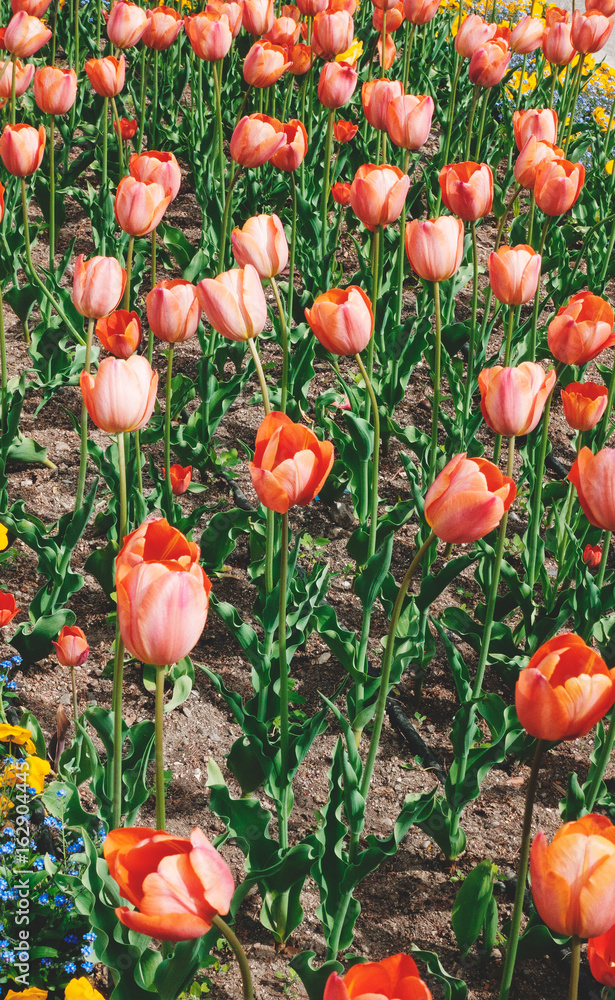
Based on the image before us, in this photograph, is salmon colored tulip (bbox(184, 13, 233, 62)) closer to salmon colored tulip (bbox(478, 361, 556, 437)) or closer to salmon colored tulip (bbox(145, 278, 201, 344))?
salmon colored tulip (bbox(145, 278, 201, 344))

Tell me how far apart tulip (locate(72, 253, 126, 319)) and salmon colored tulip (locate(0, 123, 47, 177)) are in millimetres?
633

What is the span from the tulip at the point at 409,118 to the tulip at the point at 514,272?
24.4 inches

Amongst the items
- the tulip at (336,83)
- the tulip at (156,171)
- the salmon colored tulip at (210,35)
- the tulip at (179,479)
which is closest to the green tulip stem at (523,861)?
the tulip at (179,479)

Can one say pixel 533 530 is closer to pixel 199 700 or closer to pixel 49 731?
pixel 199 700

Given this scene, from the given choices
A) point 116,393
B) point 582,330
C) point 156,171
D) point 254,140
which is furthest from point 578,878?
point 254,140

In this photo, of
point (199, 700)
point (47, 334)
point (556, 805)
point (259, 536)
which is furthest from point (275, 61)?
point (556, 805)

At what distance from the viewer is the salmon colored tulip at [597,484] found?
1.23 metres

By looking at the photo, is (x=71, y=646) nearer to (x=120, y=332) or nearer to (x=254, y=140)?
(x=120, y=332)

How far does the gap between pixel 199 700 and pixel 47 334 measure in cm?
131

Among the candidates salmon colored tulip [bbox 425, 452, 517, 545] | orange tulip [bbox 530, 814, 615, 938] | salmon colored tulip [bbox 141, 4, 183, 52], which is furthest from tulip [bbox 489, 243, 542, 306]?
salmon colored tulip [bbox 141, 4, 183, 52]

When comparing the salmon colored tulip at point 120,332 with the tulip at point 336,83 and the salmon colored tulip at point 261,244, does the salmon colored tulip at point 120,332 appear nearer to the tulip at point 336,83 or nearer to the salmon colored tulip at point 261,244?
the salmon colored tulip at point 261,244

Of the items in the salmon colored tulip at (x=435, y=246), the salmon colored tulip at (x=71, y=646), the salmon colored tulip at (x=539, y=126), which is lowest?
the salmon colored tulip at (x=71, y=646)

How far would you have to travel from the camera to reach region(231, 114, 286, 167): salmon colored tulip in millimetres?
2283

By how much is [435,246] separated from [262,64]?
1291 mm
